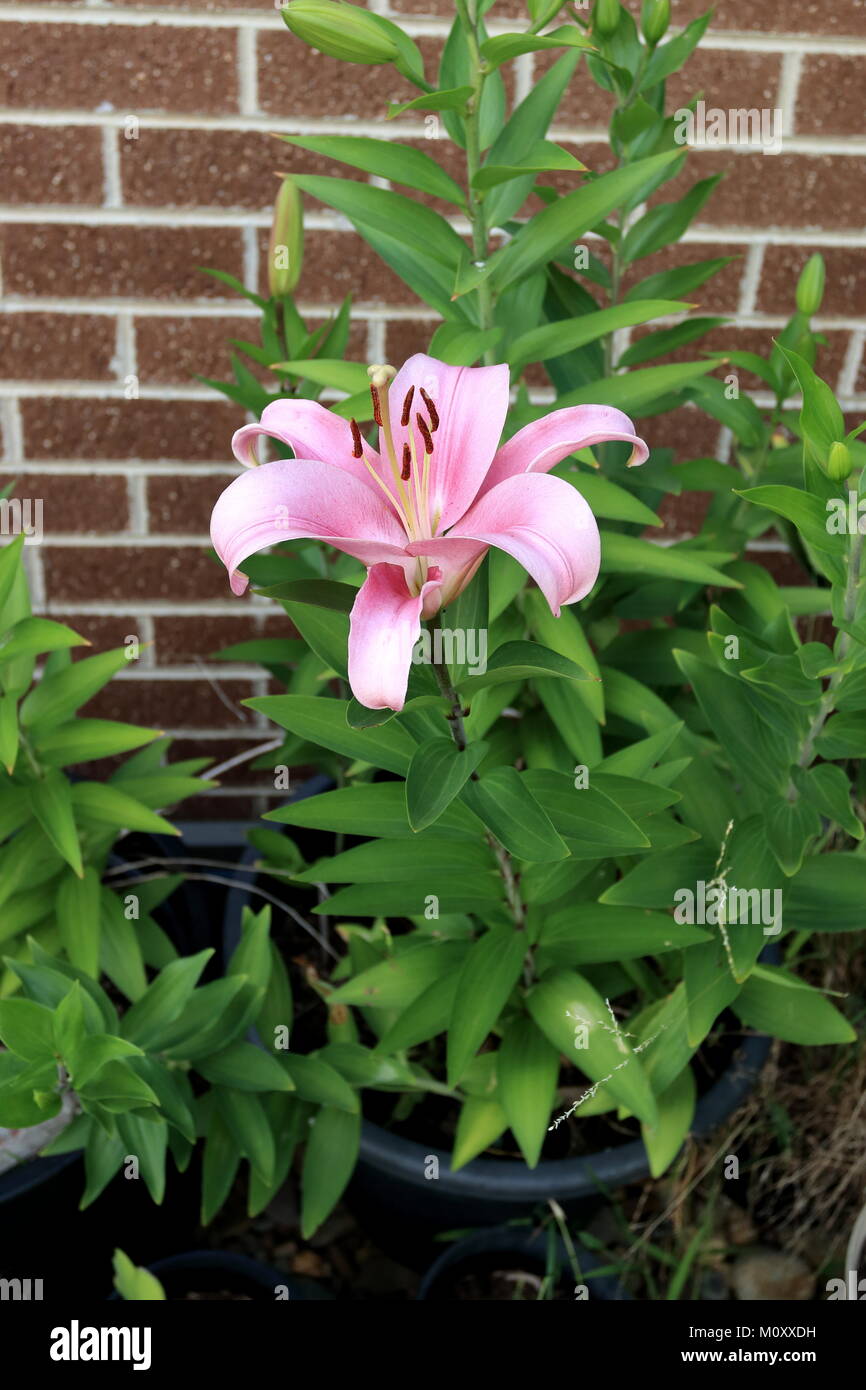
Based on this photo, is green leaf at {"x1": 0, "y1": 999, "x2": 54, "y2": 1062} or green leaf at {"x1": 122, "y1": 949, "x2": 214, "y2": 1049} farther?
green leaf at {"x1": 122, "y1": 949, "x2": 214, "y2": 1049}

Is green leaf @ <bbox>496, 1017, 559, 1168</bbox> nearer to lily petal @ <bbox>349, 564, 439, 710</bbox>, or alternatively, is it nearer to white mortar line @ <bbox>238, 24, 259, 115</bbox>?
lily petal @ <bbox>349, 564, 439, 710</bbox>

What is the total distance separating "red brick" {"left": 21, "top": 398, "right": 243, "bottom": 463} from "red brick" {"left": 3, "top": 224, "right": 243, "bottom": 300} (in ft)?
0.41

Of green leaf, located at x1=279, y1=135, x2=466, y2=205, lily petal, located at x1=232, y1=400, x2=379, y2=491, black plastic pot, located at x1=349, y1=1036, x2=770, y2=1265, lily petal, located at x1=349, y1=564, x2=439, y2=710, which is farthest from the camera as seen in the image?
black plastic pot, located at x1=349, y1=1036, x2=770, y2=1265

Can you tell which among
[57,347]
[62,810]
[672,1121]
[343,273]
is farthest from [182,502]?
[672,1121]

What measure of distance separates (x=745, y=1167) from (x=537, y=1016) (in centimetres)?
47

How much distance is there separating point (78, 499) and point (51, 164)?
0.37m

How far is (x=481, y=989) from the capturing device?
37.8 inches

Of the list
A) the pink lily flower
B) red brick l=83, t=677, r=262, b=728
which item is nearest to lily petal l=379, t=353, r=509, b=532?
the pink lily flower

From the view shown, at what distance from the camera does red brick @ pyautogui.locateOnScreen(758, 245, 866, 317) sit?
1.43m

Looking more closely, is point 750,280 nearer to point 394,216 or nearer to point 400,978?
point 394,216

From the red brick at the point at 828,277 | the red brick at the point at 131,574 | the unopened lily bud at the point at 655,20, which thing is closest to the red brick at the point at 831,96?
the red brick at the point at 828,277

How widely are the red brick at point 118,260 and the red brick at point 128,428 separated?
4.9 inches

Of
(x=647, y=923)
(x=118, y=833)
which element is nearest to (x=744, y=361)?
(x=647, y=923)

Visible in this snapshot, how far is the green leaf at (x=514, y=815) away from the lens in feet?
2.49
